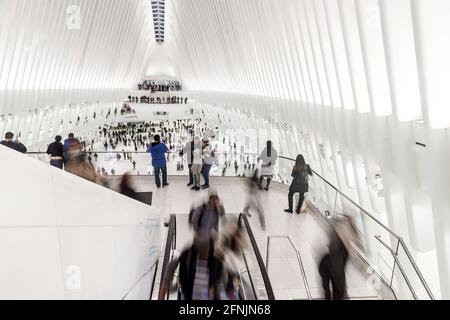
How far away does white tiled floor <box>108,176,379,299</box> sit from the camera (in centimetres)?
504

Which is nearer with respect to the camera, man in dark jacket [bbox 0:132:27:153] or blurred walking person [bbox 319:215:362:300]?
blurred walking person [bbox 319:215:362:300]

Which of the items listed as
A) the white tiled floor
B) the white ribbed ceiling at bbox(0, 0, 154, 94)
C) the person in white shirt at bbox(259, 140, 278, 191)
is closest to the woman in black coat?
the white tiled floor

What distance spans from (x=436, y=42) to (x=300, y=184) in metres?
3.81

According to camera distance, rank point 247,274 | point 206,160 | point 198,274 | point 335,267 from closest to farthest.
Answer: point 198,274 < point 335,267 < point 247,274 < point 206,160

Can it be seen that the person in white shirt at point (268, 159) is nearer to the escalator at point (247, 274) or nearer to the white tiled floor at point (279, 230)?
the white tiled floor at point (279, 230)

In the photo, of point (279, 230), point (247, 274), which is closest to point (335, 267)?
point (247, 274)

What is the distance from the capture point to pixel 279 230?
7.07m

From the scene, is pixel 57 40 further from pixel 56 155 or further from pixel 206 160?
pixel 206 160

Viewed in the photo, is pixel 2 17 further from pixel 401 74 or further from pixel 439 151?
pixel 439 151

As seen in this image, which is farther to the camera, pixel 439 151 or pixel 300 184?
pixel 300 184

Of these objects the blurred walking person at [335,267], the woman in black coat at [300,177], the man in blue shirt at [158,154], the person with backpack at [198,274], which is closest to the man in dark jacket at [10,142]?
the man in blue shirt at [158,154]

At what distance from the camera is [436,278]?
6680 mm

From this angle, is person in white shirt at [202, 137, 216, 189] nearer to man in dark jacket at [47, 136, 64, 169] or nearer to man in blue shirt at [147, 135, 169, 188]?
man in blue shirt at [147, 135, 169, 188]
